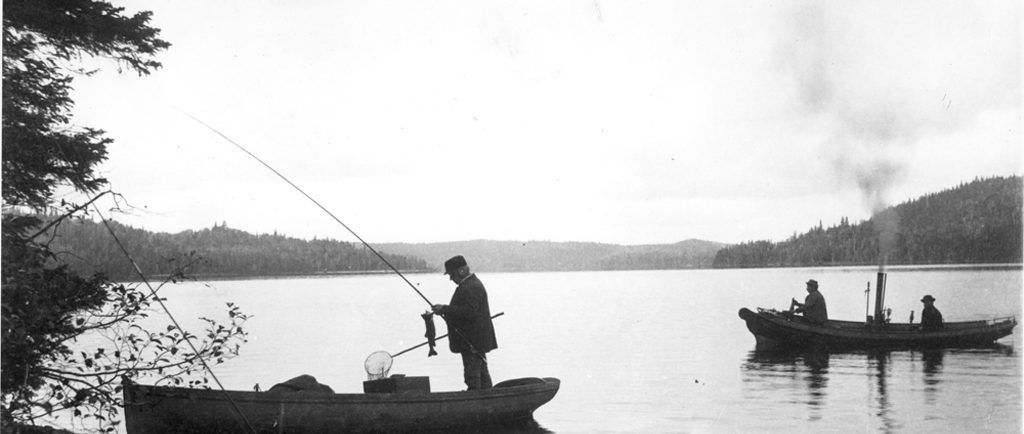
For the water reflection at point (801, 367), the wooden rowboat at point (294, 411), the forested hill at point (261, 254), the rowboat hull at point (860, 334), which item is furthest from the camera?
the forested hill at point (261, 254)

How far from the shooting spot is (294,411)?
8.93 m

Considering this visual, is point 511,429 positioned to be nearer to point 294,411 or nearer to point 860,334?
point 294,411

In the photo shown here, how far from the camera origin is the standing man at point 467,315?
9.44 metres

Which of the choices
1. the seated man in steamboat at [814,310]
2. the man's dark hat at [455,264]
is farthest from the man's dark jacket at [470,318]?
the seated man in steamboat at [814,310]

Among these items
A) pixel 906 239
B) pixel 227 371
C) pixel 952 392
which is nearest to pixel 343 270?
pixel 906 239

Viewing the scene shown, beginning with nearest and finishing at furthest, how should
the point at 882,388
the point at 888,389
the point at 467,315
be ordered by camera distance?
the point at 467,315 → the point at 888,389 → the point at 882,388

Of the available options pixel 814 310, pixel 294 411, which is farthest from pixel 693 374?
pixel 294 411

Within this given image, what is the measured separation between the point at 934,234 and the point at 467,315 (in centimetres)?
7396

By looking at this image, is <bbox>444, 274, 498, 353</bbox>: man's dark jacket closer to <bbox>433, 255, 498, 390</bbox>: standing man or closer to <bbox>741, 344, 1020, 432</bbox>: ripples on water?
<bbox>433, 255, 498, 390</bbox>: standing man

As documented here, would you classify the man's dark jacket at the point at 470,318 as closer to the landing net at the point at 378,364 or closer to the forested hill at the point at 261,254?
the landing net at the point at 378,364

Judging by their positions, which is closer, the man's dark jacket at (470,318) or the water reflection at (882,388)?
the man's dark jacket at (470,318)

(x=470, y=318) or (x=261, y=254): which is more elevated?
(x=261, y=254)

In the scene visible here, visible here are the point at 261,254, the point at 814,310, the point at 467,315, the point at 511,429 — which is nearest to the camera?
the point at 467,315

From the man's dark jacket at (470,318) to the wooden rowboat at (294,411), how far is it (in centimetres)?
57
